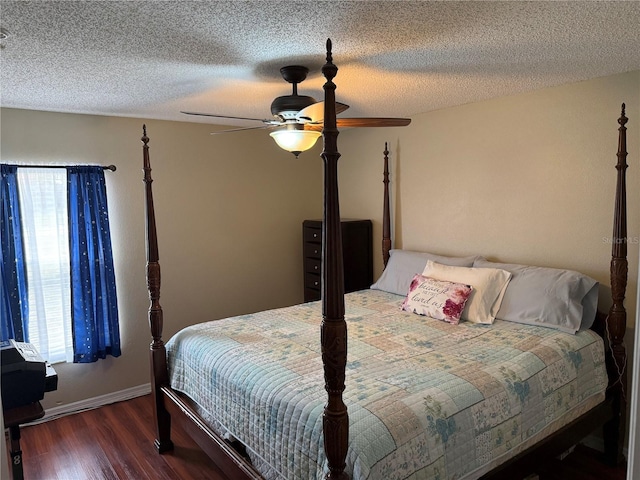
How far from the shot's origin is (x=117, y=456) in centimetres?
286

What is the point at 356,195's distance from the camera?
441 cm

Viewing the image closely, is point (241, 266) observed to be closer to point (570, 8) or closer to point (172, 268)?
point (172, 268)

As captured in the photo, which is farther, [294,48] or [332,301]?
[294,48]

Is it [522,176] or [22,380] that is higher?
[522,176]

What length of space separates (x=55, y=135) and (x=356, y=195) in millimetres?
2573

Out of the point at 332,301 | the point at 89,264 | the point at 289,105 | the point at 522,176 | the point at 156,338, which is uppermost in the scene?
the point at 289,105

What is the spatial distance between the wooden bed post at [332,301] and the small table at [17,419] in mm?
1138

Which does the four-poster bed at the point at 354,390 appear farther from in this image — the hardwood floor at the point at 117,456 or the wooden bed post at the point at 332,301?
the hardwood floor at the point at 117,456

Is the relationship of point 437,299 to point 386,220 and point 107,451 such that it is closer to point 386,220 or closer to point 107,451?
point 386,220

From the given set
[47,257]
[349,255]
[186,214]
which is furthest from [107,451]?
[349,255]

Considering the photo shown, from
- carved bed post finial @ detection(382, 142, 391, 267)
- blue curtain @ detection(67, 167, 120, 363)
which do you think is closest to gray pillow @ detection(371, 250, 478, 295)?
carved bed post finial @ detection(382, 142, 391, 267)

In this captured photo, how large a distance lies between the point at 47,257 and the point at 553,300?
3438 millimetres

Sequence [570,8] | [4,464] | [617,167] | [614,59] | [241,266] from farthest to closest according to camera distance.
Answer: [241,266] → [617,167] → [614,59] → [570,8] → [4,464]

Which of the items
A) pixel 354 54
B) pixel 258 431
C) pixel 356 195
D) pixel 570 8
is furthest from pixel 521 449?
pixel 356 195
